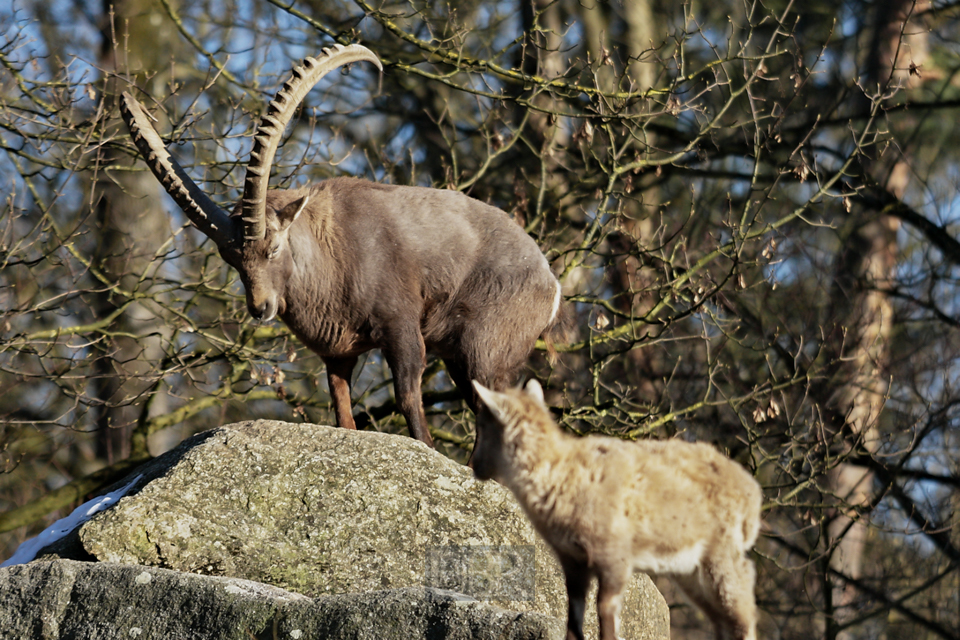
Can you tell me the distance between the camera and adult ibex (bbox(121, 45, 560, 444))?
6410 millimetres

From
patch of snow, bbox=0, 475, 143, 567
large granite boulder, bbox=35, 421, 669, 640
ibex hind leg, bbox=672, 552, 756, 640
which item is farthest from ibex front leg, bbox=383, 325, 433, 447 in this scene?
ibex hind leg, bbox=672, 552, 756, 640

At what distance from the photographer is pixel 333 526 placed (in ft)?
16.0

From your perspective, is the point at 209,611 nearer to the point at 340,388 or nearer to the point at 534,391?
the point at 534,391

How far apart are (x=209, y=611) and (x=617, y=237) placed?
849 cm

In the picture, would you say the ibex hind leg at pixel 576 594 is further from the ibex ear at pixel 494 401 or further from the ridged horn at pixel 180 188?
the ridged horn at pixel 180 188

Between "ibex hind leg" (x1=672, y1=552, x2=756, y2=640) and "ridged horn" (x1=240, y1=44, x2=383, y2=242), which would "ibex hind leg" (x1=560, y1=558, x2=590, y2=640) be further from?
"ridged horn" (x1=240, y1=44, x2=383, y2=242)

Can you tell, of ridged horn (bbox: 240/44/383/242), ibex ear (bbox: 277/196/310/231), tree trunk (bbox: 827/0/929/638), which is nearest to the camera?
ridged horn (bbox: 240/44/383/242)

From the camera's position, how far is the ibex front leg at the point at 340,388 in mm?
6871

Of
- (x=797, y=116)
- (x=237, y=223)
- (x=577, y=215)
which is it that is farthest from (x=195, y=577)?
(x=797, y=116)

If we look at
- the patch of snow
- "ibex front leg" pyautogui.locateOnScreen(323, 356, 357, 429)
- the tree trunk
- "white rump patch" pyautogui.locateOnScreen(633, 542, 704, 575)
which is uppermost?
the tree trunk

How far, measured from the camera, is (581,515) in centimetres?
302

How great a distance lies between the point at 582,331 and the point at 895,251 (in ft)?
20.5

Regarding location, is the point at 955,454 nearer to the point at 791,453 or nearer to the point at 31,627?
the point at 791,453

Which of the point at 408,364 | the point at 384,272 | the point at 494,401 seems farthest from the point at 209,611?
the point at 384,272
